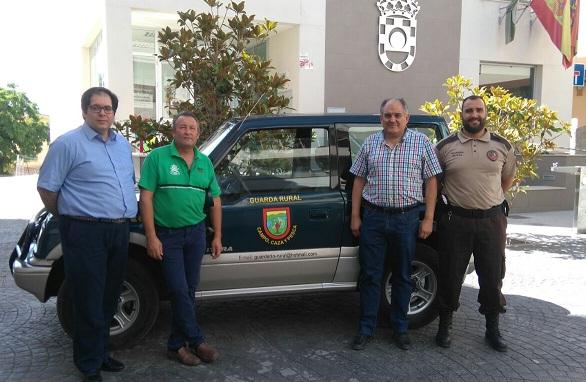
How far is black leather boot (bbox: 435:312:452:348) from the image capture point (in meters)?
4.24

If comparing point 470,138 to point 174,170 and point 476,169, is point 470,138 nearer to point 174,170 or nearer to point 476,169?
point 476,169

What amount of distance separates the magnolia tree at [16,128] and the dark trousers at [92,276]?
5055 cm

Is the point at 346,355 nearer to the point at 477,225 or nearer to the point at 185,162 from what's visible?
the point at 477,225

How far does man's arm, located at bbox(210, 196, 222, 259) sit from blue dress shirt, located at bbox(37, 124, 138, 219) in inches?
24.0

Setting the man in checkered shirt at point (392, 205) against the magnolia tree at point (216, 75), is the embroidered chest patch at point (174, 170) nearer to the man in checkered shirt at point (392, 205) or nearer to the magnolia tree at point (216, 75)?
the man in checkered shirt at point (392, 205)

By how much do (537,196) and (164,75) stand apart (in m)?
9.05

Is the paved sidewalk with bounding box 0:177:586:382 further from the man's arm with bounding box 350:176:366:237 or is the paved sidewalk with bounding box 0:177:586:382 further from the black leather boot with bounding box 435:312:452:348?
the man's arm with bounding box 350:176:366:237

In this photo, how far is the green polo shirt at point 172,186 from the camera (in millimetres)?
3572

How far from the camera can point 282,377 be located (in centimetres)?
370

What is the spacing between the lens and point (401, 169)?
13.0 ft

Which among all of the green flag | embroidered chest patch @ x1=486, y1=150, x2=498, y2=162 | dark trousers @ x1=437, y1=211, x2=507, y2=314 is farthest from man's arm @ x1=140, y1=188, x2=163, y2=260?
the green flag

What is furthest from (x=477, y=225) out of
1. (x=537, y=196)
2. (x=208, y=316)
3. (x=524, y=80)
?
(x=524, y=80)

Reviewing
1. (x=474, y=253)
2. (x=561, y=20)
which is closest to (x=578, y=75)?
(x=561, y=20)

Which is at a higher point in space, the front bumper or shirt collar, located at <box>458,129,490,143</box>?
shirt collar, located at <box>458,129,490,143</box>
